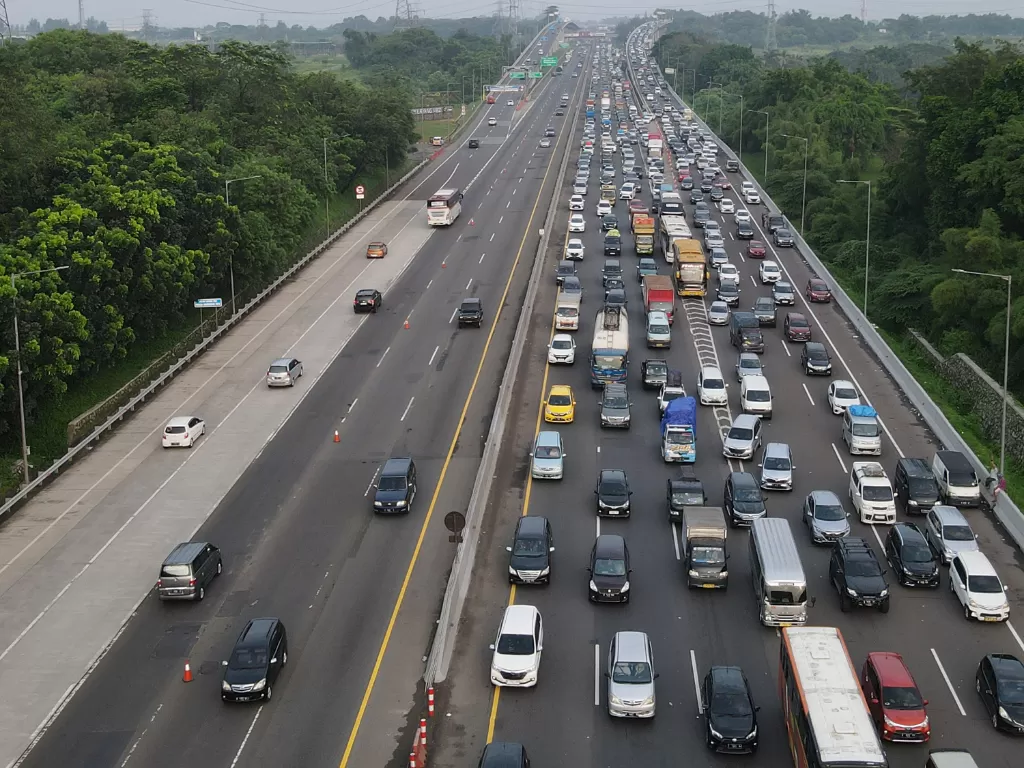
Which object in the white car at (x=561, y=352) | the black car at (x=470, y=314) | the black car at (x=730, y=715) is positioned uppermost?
the black car at (x=470, y=314)

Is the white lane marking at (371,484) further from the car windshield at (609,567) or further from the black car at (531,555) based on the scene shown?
the car windshield at (609,567)

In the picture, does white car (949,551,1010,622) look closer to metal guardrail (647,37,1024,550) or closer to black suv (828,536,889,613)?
black suv (828,536,889,613)

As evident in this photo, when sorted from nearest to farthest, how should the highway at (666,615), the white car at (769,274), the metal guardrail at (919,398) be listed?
the highway at (666,615)
the metal guardrail at (919,398)
the white car at (769,274)

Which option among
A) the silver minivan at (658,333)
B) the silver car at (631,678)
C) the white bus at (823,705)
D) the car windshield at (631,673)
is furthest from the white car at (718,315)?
the car windshield at (631,673)

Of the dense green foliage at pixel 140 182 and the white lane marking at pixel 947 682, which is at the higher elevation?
the dense green foliage at pixel 140 182

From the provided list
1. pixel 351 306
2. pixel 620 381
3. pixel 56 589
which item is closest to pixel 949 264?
pixel 620 381

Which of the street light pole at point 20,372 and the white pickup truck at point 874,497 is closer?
the white pickup truck at point 874,497

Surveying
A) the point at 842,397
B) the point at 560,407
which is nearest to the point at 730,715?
the point at 560,407
